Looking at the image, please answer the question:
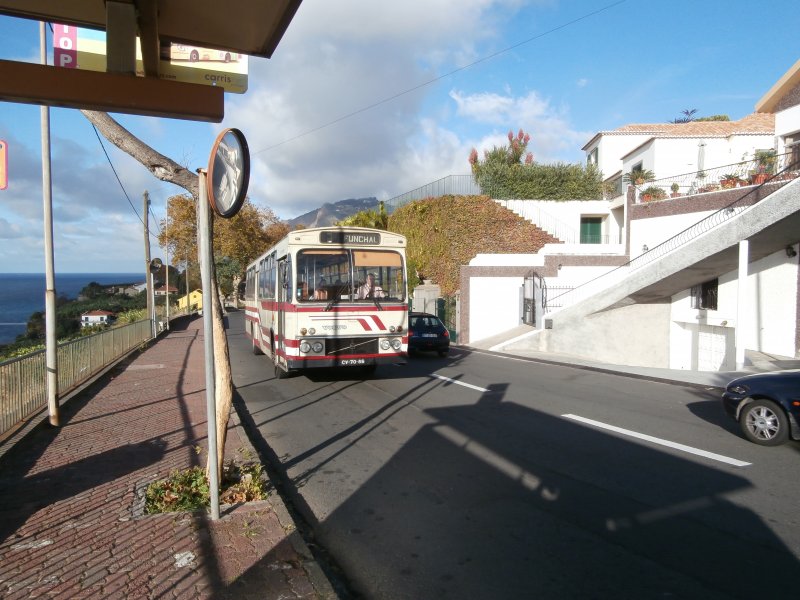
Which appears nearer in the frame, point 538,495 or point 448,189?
point 538,495

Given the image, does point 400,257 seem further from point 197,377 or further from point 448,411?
point 197,377

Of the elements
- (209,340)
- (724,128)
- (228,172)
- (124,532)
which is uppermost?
(724,128)

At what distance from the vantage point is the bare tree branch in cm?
593

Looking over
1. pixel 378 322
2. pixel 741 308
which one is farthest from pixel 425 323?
pixel 741 308

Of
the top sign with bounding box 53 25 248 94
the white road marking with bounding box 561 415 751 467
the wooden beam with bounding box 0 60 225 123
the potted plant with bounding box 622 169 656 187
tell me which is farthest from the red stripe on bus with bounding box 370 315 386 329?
the potted plant with bounding box 622 169 656 187

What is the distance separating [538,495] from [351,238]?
7491 millimetres

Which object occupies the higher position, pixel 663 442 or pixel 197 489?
pixel 197 489

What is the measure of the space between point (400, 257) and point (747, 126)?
93.1 ft

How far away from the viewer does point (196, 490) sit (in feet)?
18.3

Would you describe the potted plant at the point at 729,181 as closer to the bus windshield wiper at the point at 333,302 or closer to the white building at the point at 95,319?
the bus windshield wiper at the point at 333,302

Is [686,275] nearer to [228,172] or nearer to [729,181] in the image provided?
[729,181]

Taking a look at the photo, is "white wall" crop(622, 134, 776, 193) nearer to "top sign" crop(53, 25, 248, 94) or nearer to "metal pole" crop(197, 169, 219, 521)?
"top sign" crop(53, 25, 248, 94)

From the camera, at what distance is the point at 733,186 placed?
21.6 m

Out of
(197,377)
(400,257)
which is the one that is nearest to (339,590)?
(400,257)
